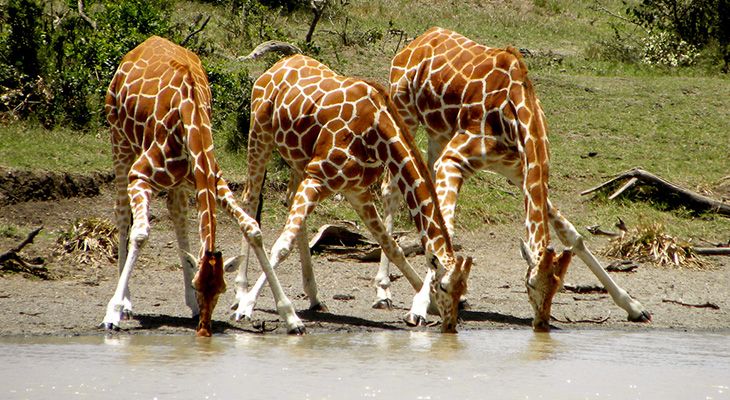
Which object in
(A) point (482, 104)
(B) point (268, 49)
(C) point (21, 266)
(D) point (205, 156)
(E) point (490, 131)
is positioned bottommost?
(C) point (21, 266)

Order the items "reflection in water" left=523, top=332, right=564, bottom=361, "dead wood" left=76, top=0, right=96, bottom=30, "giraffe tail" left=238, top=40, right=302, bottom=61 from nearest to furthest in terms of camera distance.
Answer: "reflection in water" left=523, top=332, right=564, bottom=361 → "dead wood" left=76, top=0, right=96, bottom=30 → "giraffe tail" left=238, top=40, right=302, bottom=61

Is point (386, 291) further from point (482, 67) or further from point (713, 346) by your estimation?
point (713, 346)

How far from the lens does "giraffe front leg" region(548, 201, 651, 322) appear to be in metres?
10.1

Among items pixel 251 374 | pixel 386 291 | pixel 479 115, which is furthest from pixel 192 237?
pixel 251 374

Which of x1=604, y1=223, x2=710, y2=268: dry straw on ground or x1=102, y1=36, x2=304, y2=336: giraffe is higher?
x1=102, y1=36, x2=304, y2=336: giraffe

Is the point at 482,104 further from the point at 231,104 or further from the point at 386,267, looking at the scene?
the point at 231,104

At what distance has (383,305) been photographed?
10.5m

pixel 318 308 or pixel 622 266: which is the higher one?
pixel 622 266

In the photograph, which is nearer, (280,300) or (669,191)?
(280,300)

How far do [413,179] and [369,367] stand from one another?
7.30 feet

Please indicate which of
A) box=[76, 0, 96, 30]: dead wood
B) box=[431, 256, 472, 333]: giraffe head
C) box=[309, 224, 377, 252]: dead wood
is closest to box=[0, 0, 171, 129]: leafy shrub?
box=[76, 0, 96, 30]: dead wood

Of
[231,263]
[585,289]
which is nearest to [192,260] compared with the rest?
[231,263]

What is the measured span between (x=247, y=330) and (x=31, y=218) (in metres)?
4.21

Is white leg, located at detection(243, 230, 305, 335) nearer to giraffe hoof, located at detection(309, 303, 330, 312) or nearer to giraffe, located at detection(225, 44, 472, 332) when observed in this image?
giraffe, located at detection(225, 44, 472, 332)
